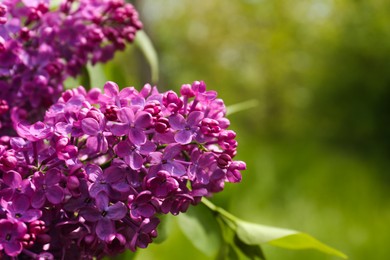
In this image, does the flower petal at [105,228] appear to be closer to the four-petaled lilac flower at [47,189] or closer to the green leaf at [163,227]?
the four-petaled lilac flower at [47,189]

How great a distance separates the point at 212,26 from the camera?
221 inches

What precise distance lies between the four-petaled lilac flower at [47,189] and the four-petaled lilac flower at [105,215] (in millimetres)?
23

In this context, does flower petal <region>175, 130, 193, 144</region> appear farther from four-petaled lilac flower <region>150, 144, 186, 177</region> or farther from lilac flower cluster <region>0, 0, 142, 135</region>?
lilac flower cluster <region>0, 0, 142, 135</region>

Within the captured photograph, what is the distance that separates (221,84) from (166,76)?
502 millimetres

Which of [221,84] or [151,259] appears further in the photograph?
[221,84]

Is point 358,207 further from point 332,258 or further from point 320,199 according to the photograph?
point 332,258

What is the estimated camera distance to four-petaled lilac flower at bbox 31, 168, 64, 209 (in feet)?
1.22

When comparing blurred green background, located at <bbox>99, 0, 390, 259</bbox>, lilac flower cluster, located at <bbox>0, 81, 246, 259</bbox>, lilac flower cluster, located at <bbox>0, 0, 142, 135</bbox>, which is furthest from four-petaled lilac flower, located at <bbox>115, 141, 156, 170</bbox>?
blurred green background, located at <bbox>99, 0, 390, 259</bbox>

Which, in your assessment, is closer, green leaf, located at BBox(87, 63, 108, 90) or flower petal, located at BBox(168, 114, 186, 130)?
flower petal, located at BBox(168, 114, 186, 130)

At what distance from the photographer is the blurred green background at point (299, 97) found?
2.33 metres

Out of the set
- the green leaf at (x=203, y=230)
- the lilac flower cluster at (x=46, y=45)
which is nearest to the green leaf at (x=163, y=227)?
the green leaf at (x=203, y=230)

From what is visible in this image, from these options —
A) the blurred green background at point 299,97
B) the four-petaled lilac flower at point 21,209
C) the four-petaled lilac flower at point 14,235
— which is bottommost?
the blurred green background at point 299,97

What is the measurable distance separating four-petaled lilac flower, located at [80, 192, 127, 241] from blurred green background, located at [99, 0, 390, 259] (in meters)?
0.25

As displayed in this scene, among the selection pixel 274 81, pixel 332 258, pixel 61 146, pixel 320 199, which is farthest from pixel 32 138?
pixel 274 81
